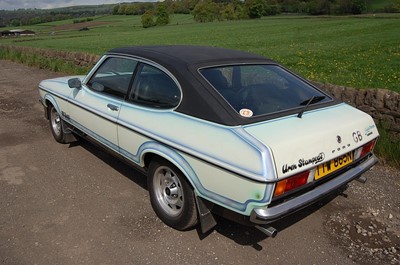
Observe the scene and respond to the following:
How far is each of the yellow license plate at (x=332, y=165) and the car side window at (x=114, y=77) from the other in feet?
6.67

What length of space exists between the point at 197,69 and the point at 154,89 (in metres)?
0.50

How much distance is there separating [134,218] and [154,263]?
2.36ft

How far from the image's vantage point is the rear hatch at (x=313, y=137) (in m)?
2.47

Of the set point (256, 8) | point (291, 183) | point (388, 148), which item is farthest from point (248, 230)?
point (256, 8)

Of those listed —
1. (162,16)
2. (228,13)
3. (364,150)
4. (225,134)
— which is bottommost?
(162,16)

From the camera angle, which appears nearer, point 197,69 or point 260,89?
point 197,69

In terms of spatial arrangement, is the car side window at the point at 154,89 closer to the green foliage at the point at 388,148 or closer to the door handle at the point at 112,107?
the door handle at the point at 112,107

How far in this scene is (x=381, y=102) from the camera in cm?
484

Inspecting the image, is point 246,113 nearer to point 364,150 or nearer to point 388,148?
point 364,150

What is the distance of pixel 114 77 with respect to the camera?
4.11 m

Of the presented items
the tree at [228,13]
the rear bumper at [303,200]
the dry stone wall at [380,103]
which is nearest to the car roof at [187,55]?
the rear bumper at [303,200]

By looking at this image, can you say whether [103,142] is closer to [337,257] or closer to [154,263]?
[154,263]

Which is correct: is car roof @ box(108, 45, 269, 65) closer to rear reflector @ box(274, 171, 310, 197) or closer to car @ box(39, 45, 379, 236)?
car @ box(39, 45, 379, 236)

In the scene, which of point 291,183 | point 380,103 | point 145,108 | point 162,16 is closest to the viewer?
point 291,183
